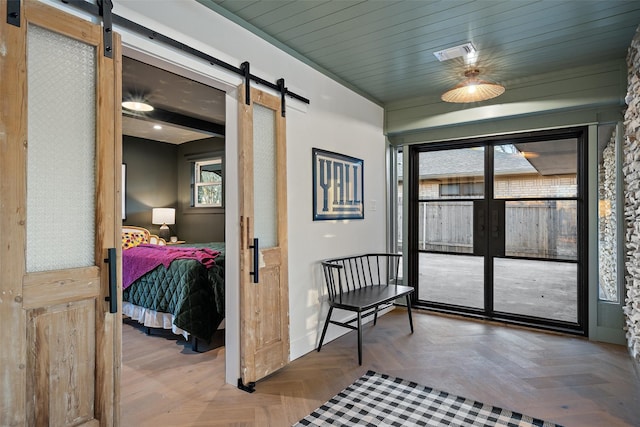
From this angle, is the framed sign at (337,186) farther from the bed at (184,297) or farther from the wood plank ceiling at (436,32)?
the bed at (184,297)

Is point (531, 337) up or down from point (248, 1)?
down

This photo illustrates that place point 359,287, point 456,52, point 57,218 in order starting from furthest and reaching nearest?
point 359,287
point 456,52
point 57,218

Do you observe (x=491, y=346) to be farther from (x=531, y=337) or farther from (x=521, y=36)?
(x=521, y=36)

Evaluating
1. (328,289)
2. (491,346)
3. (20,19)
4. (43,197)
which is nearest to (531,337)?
(491,346)

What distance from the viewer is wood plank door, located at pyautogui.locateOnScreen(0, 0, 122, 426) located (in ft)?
4.84

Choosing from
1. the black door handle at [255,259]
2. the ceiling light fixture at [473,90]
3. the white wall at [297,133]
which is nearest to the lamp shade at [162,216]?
the white wall at [297,133]

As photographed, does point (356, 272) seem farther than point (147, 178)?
No

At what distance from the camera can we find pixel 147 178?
20.9 ft

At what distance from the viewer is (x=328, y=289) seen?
3273mm

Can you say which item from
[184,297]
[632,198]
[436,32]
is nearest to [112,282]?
[184,297]

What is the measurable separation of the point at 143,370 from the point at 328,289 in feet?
5.32

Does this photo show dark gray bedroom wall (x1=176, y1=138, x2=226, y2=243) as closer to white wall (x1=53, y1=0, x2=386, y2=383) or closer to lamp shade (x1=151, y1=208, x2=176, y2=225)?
lamp shade (x1=151, y1=208, x2=176, y2=225)

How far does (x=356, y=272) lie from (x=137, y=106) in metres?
3.14

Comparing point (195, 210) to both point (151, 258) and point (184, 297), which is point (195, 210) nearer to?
point (151, 258)
